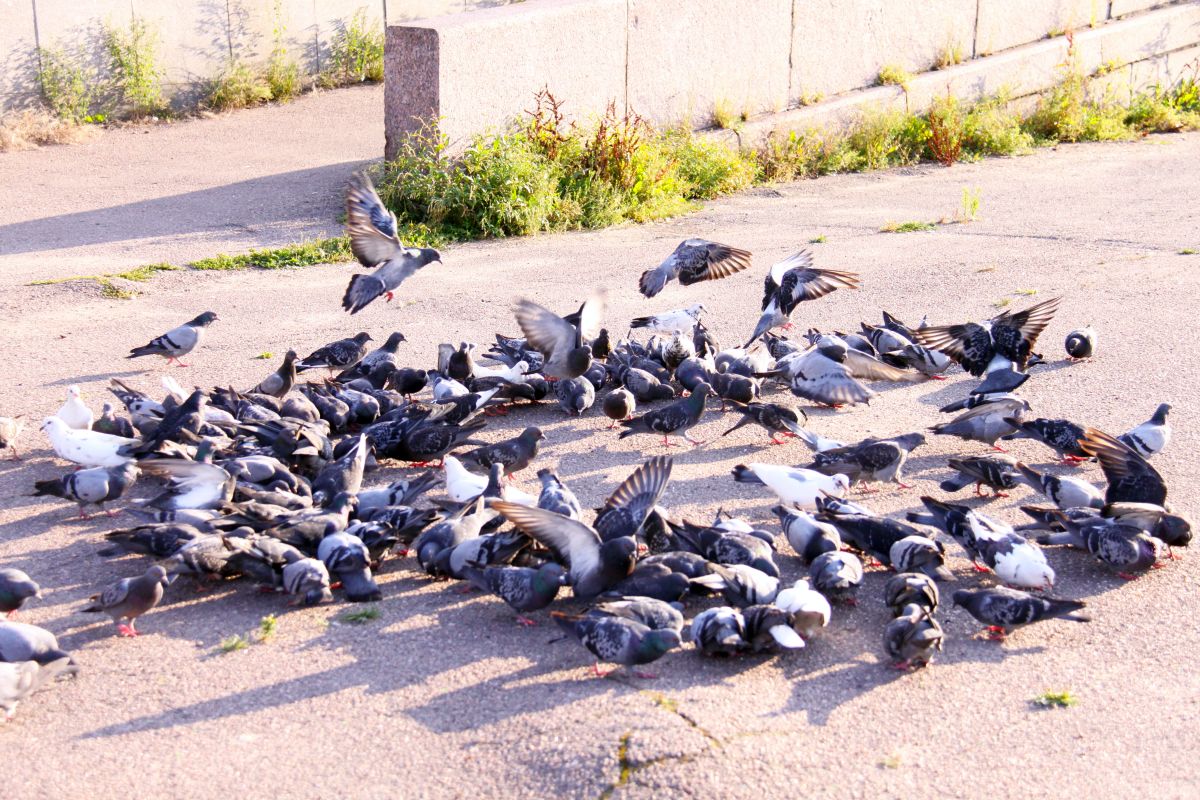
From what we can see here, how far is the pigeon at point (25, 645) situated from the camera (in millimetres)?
4125

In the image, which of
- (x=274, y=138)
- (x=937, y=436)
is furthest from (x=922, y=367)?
(x=274, y=138)

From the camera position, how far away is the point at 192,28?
505 inches

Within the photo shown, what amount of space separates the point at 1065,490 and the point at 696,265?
325 centimetres

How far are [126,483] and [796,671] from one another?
3.19 m

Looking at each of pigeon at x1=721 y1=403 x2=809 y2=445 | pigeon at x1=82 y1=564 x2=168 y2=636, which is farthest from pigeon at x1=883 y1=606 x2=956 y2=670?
pigeon at x1=82 y1=564 x2=168 y2=636

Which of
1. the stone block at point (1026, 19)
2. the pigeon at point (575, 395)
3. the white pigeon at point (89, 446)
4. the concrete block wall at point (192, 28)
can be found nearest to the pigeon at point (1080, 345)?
the pigeon at point (575, 395)

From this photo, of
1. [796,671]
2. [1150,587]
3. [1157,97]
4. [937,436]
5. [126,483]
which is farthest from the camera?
[1157,97]

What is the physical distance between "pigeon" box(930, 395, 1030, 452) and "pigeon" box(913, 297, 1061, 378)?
751 mm

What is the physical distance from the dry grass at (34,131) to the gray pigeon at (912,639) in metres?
10.4

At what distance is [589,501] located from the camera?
5.85 m

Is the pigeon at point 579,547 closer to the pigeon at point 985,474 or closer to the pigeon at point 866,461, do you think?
the pigeon at point 866,461

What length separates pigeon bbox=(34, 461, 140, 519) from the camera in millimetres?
5410

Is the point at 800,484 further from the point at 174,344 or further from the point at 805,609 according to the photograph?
the point at 174,344

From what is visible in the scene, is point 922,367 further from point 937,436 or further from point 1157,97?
point 1157,97
